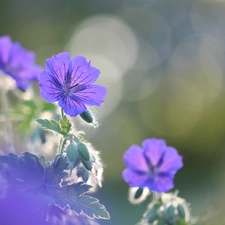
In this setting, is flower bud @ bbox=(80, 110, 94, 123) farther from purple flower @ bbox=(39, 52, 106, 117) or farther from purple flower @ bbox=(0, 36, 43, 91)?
purple flower @ bbox=(0, 36, 43, 91)

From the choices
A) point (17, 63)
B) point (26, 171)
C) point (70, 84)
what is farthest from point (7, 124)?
point (26, 171)

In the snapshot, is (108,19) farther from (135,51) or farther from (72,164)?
(72,164)

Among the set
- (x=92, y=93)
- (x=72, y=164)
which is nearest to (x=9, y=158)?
(x=72, y=164)

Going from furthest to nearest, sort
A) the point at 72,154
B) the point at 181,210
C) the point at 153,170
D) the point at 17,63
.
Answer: the point at 17,63 < the point at 153,170 < the point at 181,210 < the point at 72,154

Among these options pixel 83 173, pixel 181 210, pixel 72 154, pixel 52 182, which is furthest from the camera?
pixel 181 210

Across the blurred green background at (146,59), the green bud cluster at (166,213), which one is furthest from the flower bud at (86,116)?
the blurred green background at (146,59)

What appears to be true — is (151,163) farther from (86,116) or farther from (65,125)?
(65,125)
